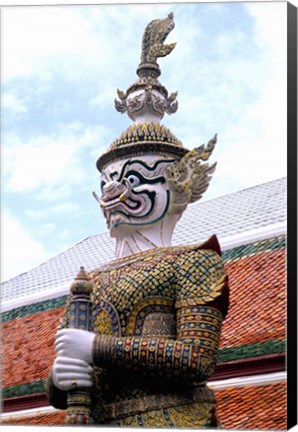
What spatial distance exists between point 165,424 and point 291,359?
0.71 meters

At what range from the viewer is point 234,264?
22.2ft

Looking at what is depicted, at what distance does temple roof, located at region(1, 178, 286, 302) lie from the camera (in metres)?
7.19

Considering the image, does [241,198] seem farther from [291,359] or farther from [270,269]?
[291,359]

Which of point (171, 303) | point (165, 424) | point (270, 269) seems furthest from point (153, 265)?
point (270, 269)

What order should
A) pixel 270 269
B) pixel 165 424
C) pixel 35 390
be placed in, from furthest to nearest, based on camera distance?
1. pixel 35 390
2. pixel 270 269
3. pixel 165 424

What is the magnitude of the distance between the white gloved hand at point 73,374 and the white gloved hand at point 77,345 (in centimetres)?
2

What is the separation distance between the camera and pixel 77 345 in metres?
4.50

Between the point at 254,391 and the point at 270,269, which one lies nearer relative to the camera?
the point at 254,391

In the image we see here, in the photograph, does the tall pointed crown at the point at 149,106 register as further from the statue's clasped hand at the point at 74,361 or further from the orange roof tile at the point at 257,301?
the orange roof tile at the point at 257,301

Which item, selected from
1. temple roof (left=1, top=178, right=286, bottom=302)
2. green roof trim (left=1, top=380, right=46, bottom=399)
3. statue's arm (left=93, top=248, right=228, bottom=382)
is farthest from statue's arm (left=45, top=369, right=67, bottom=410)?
temple roof (left=1, top=178, right=286, bottom=302)

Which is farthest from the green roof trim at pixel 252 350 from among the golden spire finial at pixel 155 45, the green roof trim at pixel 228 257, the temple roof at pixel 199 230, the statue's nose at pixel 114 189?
the golden spire finial at pixel 155 45

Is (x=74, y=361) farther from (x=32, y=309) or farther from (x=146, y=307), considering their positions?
(x=32, y=309)

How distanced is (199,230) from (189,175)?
9.38 ft

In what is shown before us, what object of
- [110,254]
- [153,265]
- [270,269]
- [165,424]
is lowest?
[165,424]
